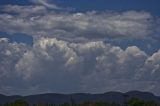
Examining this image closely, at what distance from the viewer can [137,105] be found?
177875 mm

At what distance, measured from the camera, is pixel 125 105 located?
182 metres

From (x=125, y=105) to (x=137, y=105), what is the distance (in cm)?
600
